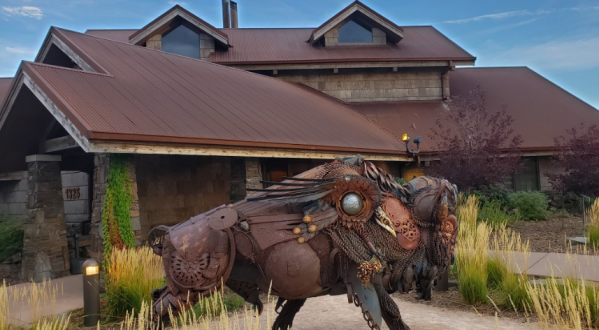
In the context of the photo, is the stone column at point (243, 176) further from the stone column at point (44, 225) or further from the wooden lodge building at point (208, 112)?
the stone column at point (44, 225)

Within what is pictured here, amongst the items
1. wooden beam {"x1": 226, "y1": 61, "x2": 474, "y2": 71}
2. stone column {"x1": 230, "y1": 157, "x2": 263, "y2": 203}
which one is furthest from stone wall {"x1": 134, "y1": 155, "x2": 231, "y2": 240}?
wooden beam {"x1": 226, "y1": 61, "x2": 474, "y2": 71}

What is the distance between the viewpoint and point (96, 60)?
29.2ft

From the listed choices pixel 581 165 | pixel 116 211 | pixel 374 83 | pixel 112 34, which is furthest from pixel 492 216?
pixel 112 34

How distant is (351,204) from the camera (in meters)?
3.06

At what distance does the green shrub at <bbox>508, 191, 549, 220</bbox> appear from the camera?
12.3 m

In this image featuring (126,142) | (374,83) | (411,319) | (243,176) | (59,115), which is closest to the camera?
(411,319)

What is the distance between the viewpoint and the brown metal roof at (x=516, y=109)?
49.3 feet

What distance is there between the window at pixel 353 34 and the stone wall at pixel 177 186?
9.85 m

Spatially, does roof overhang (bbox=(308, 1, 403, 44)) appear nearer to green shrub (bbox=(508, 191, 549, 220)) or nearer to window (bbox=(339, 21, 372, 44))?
window (bbox=(339, 21, 372, 44))

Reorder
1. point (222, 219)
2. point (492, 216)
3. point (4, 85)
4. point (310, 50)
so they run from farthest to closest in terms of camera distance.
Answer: point (310, 50) < point (4, 85) < point (492, 216) < point (222, 219)


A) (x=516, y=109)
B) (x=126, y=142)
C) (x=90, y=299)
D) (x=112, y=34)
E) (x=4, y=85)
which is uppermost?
Answer: (x=112, y=34)

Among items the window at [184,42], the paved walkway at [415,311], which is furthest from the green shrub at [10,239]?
the window at [184,42]

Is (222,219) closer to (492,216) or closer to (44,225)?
(44,225)

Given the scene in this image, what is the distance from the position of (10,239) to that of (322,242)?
9728 mm
